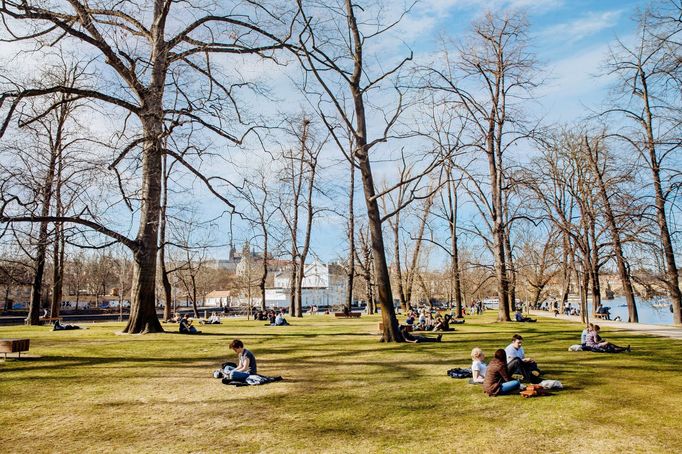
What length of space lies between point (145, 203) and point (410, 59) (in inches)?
460

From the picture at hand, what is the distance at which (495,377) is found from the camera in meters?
9.19

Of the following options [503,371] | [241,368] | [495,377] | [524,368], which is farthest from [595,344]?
[241,368]

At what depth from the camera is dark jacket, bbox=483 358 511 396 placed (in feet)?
29.7

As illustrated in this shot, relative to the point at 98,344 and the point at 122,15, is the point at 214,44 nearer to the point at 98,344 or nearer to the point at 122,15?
the point at 122,15

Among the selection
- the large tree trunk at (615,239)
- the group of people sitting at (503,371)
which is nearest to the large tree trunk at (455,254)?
the large tree trunk at (615,239)

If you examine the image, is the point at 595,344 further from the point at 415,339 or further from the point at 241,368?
the point at 241,368

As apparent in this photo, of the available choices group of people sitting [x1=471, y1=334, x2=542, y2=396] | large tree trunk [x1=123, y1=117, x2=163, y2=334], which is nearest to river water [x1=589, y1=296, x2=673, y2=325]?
group of people sitting [x1=471, y1=334, x2=542, y2=396]

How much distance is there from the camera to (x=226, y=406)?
8.43 m

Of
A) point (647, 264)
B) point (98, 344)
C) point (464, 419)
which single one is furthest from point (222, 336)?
point (647, 264)

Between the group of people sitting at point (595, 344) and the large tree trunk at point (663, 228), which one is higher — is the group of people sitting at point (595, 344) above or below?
below

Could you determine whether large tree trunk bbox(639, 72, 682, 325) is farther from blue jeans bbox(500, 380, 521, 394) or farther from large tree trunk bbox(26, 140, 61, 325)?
large tree trunk bbox(26, 140, 61, 325)

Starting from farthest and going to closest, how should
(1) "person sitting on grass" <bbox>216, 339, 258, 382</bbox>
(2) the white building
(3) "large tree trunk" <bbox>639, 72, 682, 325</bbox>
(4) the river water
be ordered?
(2) the white building
(4) the river water
(3) "large tree trunk" <bbox>639, 72, 682, 325</bbox>
(1) "person sitting on grass" <bbox>216, 339, 258, 382</bbox>

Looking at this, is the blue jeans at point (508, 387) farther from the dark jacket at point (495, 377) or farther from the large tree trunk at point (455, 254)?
the large tree trunk at point (455, 254)

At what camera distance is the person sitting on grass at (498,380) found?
905cm
